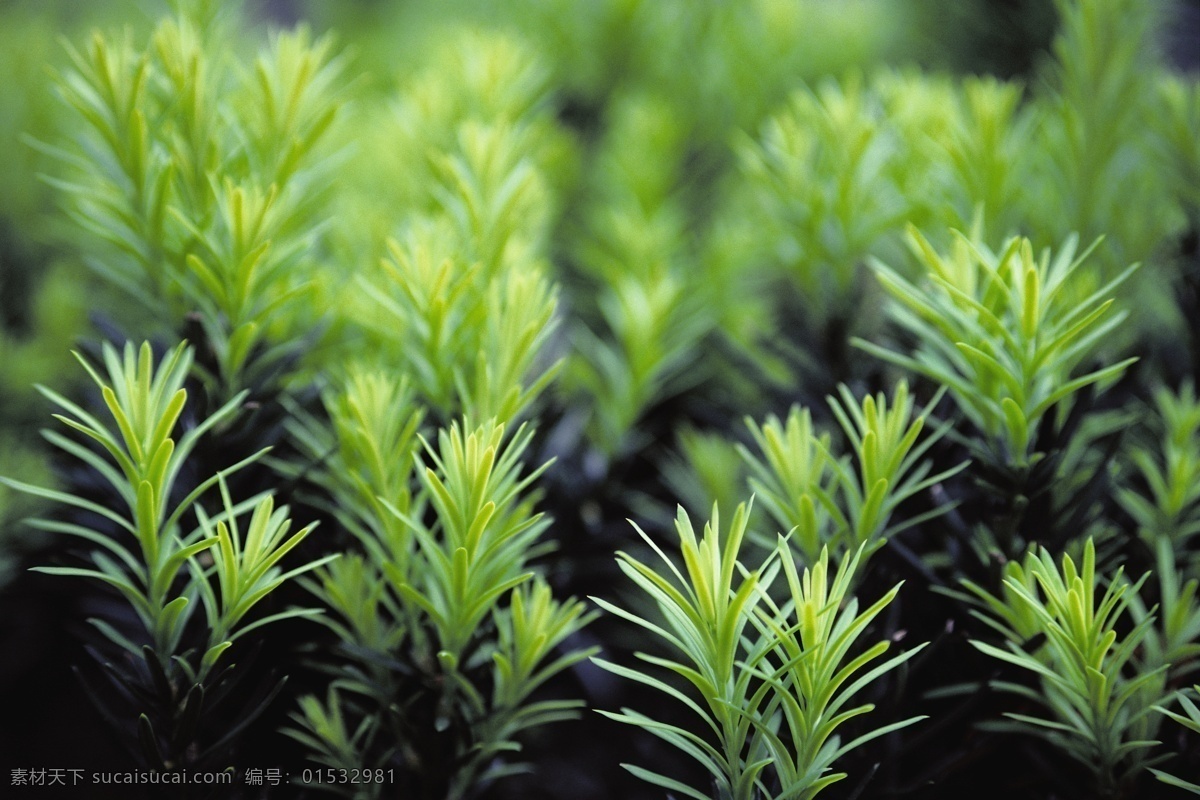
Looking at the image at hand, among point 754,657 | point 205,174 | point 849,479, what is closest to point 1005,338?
point 849,479

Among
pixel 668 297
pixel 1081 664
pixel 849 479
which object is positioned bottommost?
pixel 1081 664

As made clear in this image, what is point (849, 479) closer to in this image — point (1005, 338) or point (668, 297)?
point (1005, 338)

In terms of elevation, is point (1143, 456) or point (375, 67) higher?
point (375, 67)

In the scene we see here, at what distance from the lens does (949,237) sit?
54cm

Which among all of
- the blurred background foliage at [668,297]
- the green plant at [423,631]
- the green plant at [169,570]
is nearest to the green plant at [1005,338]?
the blurred background foliage at [668,297]

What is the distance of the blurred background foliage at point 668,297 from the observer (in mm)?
465

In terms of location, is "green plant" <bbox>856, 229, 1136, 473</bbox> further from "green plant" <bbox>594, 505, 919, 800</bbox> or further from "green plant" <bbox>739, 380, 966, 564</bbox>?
"green plant" <bbox>594, 505, 919, 800</bbox>

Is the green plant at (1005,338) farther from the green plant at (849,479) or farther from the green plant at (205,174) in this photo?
the green plant at (205,174)

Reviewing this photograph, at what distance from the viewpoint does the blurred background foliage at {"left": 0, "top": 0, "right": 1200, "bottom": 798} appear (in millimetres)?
465

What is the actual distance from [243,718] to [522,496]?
208 mm

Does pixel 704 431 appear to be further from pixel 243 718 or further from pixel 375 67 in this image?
pixel 375 67

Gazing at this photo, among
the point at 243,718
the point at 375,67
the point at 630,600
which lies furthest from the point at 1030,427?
the point at 375,67

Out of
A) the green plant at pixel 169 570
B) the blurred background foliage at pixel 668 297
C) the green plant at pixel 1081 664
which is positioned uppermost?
the blurred background foliage at pixel 668 297

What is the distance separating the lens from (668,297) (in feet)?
1.97
